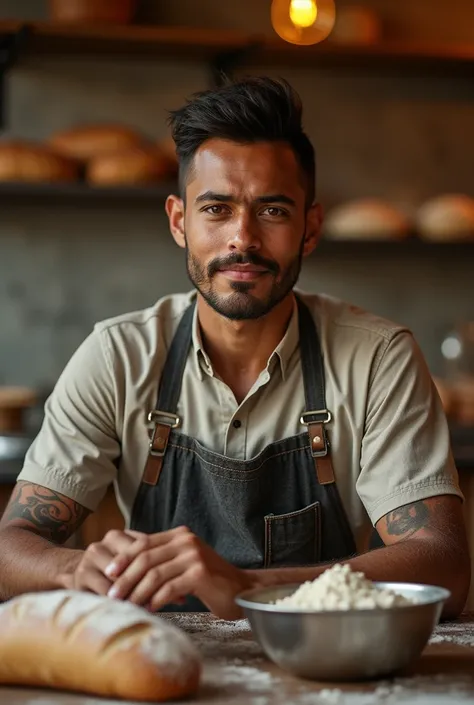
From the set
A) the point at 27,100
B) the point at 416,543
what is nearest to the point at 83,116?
the point at 27,100

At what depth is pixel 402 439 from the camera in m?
1.98

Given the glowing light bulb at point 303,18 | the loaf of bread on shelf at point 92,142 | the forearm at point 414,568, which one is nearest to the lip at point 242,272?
the forearm at point 414,568

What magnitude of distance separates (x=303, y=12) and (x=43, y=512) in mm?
1624

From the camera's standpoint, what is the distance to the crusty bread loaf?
3.91 ft

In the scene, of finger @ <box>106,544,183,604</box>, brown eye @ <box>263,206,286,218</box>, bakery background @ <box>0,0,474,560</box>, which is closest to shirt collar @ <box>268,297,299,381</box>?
brown eye @ <box>263,206,286,218</box>

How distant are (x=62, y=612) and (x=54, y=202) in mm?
2847

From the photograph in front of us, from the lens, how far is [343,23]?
386 centimetres

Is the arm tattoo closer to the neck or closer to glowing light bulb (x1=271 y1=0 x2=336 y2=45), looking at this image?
the neck

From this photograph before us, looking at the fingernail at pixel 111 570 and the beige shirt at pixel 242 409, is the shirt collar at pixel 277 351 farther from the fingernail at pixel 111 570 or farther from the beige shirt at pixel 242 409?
the fingernail at pixel 111 570

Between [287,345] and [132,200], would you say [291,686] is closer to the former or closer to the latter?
[287,345]

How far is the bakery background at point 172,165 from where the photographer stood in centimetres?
374

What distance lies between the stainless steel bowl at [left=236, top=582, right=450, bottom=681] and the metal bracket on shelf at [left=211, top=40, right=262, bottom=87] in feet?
9.30

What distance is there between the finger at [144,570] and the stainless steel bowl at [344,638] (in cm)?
22

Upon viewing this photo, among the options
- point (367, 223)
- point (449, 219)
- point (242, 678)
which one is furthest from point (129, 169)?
point (242, 678)
